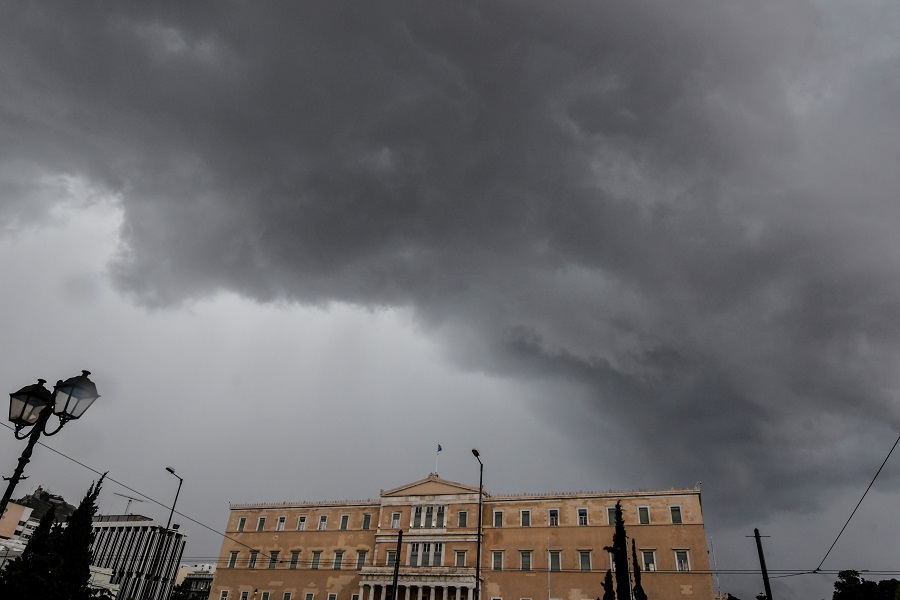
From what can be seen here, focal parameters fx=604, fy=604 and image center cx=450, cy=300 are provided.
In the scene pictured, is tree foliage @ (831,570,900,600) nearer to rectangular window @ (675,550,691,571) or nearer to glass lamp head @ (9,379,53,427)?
rectangular window @ (675,550,691,571)

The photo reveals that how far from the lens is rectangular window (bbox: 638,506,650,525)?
54750 millimetres

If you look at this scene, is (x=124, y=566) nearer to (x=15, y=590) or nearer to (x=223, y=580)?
(x=223, y=580)

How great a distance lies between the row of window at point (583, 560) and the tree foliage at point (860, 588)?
175ft

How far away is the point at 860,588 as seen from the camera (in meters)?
88.8

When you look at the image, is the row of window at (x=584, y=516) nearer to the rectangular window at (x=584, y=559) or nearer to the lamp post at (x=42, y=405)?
the rectangular window at (x=584, y=559)

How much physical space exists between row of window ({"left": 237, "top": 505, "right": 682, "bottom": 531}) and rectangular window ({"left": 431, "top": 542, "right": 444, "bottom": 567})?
185 centimetres

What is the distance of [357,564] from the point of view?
63.5m

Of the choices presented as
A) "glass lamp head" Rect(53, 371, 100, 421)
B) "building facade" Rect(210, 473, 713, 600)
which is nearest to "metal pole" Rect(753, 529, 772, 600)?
"building facade" Rect(210, 473, 713, 600)

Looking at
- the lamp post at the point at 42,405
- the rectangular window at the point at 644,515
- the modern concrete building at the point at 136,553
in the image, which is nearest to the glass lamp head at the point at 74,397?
the lamp post at the point at 42,405

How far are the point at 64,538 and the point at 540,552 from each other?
39.0 m

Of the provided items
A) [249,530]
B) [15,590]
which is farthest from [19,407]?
[249,530]

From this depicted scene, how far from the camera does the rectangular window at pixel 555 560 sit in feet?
183

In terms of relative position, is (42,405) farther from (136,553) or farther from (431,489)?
(136,553)

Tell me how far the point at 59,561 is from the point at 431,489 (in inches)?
1522
